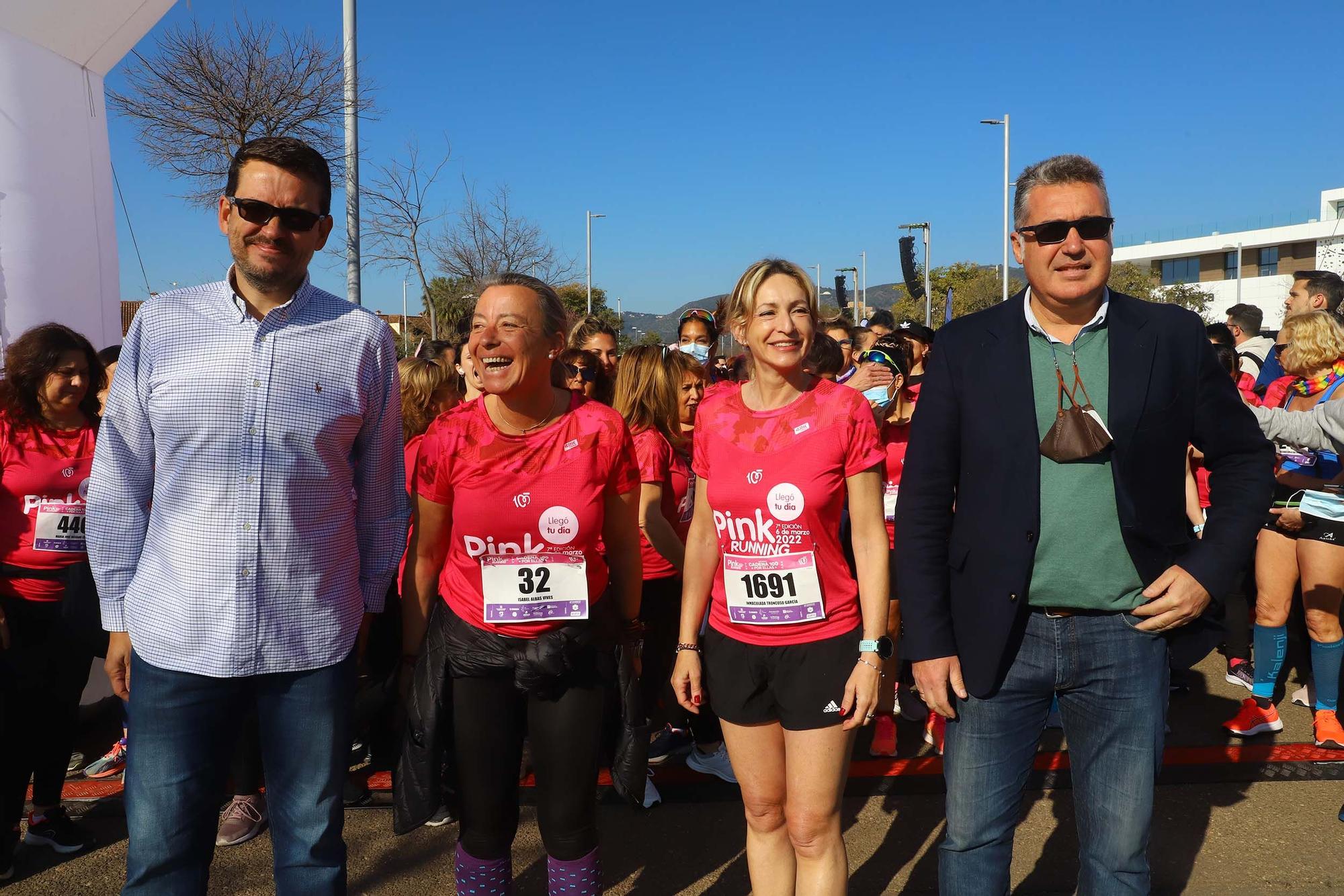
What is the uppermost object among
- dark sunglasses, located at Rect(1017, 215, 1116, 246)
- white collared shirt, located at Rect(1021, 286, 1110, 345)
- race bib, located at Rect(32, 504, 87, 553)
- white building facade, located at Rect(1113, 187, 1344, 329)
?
white building facade, located at Rect(1113, 187, 1344, 329)

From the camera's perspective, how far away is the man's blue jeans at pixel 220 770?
214cm

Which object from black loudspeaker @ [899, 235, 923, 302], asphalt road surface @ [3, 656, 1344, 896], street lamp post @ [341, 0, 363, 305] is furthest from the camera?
black loudspeaker @ [899, 235, 923, 302]

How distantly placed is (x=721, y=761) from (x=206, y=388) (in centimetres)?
297

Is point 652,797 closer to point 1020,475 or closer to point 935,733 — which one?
point 935,733


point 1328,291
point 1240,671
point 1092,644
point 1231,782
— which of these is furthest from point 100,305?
point 1328,291

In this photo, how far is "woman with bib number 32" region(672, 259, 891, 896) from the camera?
247 centimetres

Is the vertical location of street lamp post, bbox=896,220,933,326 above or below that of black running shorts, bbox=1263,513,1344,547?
above

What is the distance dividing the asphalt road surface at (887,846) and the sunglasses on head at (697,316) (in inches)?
119

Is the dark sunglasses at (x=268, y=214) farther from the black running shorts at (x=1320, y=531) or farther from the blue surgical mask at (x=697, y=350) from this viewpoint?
the black running shorts at (x=1320, y=531)

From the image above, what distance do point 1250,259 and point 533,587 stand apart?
7004 cm

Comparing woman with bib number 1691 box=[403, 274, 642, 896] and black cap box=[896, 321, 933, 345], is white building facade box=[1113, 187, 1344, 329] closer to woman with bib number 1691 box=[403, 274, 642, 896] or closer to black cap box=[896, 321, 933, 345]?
black cap box=[896, 321, 933, 345]

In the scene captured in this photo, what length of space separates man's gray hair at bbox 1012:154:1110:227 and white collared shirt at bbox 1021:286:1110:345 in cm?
20

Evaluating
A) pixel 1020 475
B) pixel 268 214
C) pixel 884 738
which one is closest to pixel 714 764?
pixel 884 738

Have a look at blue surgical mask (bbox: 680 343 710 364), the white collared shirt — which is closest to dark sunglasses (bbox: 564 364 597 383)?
blue surgical mask (bbox: 680 343 710 364)
